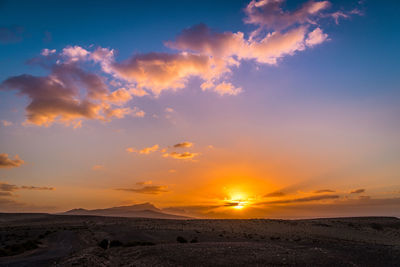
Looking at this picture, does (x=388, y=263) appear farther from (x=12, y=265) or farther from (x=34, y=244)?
(x=34, y=244)

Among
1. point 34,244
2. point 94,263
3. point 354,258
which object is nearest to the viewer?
point 94,263

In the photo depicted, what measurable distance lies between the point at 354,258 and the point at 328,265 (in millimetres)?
7495

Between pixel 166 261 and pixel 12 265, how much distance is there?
12.7 metres

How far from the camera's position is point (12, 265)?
899 inches

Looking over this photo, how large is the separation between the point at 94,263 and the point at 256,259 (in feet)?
41.5

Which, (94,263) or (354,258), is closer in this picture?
(94,263)

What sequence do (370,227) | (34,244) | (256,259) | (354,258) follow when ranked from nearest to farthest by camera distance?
(256,259) → (354,258) → (34,244) → (370,227)

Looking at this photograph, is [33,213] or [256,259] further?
[33,213]

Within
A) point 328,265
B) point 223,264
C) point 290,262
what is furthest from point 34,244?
point 328,265

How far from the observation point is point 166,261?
21953 millimetres

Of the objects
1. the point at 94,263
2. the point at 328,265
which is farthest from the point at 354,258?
the point at 94,263

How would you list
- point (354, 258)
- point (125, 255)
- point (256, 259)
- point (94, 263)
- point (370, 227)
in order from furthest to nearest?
1. point (370, 227)
2. point (354, 258)
3. point (125, 255)
4. point (256, 259)
5. point (94, 263)

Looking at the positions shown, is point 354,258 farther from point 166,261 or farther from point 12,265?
point 12,265

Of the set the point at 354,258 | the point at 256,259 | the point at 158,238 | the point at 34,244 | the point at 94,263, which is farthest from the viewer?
the point at 158,238
